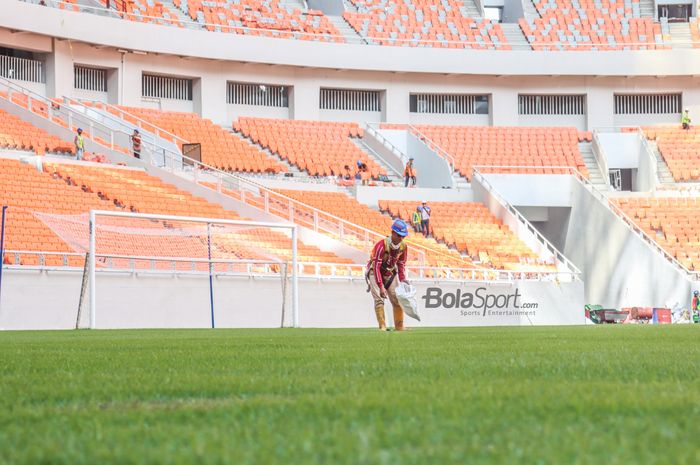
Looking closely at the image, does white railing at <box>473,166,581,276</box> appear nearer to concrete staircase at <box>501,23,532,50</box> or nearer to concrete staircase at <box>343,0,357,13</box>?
concrete staircase at <box>501,23,532,50</box>

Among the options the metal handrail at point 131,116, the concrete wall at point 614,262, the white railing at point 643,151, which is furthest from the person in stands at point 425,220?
the white railing at point 643,151

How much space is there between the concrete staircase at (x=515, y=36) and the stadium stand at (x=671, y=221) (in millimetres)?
12129

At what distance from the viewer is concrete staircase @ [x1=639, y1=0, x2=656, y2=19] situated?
178 feet

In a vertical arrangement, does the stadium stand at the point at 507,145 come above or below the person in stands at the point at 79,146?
above

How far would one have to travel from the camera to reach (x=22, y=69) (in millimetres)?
42219

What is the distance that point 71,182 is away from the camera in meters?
31.5

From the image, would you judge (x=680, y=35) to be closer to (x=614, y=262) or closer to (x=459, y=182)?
(x=459, y=182)

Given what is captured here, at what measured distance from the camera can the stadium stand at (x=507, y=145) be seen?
45.5 metres

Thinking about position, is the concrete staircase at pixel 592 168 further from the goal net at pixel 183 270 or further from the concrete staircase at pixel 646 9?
the goal net at pixel 183 270

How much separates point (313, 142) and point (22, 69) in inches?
443

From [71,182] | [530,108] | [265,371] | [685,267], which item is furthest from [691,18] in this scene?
[265,371]

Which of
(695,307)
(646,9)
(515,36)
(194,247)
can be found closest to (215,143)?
(515,36)

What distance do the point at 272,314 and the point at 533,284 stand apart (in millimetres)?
9143

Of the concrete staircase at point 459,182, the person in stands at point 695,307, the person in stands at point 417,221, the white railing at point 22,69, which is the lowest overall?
the person in stands at point 695,307
